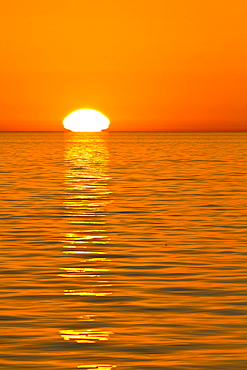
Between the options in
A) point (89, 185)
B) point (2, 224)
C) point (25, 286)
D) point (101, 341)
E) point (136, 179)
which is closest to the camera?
point (101, 341)

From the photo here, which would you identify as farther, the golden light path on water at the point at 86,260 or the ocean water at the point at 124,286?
the golden light path on water at the point at 86,260

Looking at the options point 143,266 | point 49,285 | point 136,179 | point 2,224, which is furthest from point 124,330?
point 136,179

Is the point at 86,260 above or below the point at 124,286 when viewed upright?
above

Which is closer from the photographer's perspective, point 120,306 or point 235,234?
point 120,306

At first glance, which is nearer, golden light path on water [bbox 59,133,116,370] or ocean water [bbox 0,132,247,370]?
ocean water [bbox 0,132,247,370]

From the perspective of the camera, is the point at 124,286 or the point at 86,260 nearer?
the point at 124,286

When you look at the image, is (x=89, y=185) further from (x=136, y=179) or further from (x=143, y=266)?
(x=143, y=266)

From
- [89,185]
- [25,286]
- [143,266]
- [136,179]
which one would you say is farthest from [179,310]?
[136,179]

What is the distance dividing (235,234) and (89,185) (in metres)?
26.0

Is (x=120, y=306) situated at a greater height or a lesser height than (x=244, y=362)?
greater

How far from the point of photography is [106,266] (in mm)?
19922

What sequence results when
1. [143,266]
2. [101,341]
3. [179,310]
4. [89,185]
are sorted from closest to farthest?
[101,341]
[179,310]
[143,266]
[89,185]

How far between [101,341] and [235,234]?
13.0 meters

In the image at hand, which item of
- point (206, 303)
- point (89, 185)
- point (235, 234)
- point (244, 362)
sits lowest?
point (244, 362)
